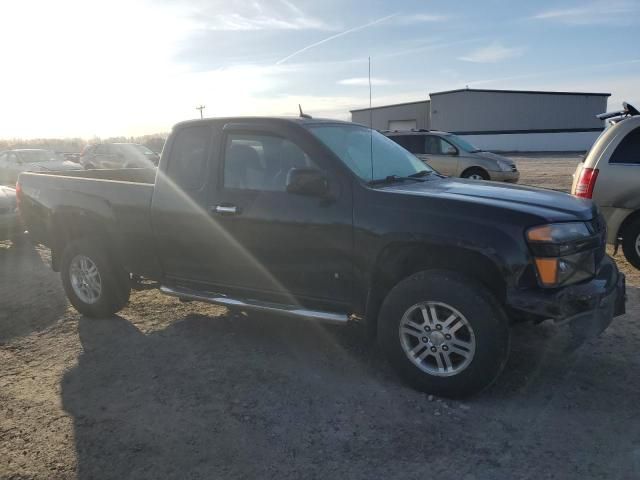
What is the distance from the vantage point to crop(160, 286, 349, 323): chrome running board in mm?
3797

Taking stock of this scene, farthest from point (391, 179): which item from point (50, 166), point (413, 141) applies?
point (50, 166)

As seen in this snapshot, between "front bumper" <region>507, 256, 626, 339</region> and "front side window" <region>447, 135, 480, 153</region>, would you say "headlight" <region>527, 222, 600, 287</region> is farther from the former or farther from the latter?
"front side window" <region>447, 135, 480, 153</region>

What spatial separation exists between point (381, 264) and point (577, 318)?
1268 millimetres

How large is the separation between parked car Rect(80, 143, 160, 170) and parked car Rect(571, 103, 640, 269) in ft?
53.1

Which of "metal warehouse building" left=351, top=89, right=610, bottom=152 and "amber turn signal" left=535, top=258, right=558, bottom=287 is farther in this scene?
"metal warehouse building" left=351, top=89, right=610, bottom=152

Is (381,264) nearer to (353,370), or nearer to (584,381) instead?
(353,370)

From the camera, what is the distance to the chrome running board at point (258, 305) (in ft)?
12.5

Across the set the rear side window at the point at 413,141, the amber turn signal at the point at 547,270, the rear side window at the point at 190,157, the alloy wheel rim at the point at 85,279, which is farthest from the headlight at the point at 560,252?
the rear side window at the point at 413,141

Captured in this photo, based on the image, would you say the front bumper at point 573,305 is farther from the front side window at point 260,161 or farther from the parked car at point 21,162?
the parked car at point 21,162

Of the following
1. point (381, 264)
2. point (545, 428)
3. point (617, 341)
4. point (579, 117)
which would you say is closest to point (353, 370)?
point (381, 264)

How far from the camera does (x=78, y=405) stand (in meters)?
3.57

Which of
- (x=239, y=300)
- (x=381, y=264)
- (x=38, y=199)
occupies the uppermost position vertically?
(x=38, y=199)

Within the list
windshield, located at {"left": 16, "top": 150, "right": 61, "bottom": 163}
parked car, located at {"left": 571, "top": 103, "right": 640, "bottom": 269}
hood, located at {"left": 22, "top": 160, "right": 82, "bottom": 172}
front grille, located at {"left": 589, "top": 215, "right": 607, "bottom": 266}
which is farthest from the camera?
windshield, located at {"left": 16, "top": 150, "right": 61, "bottom": 163}

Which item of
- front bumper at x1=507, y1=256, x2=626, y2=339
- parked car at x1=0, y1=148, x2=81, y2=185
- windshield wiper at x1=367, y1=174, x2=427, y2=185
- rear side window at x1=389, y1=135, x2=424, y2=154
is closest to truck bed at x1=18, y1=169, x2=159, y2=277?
windshield wiper at x1=367, y1=174, x2=427, y2=185
